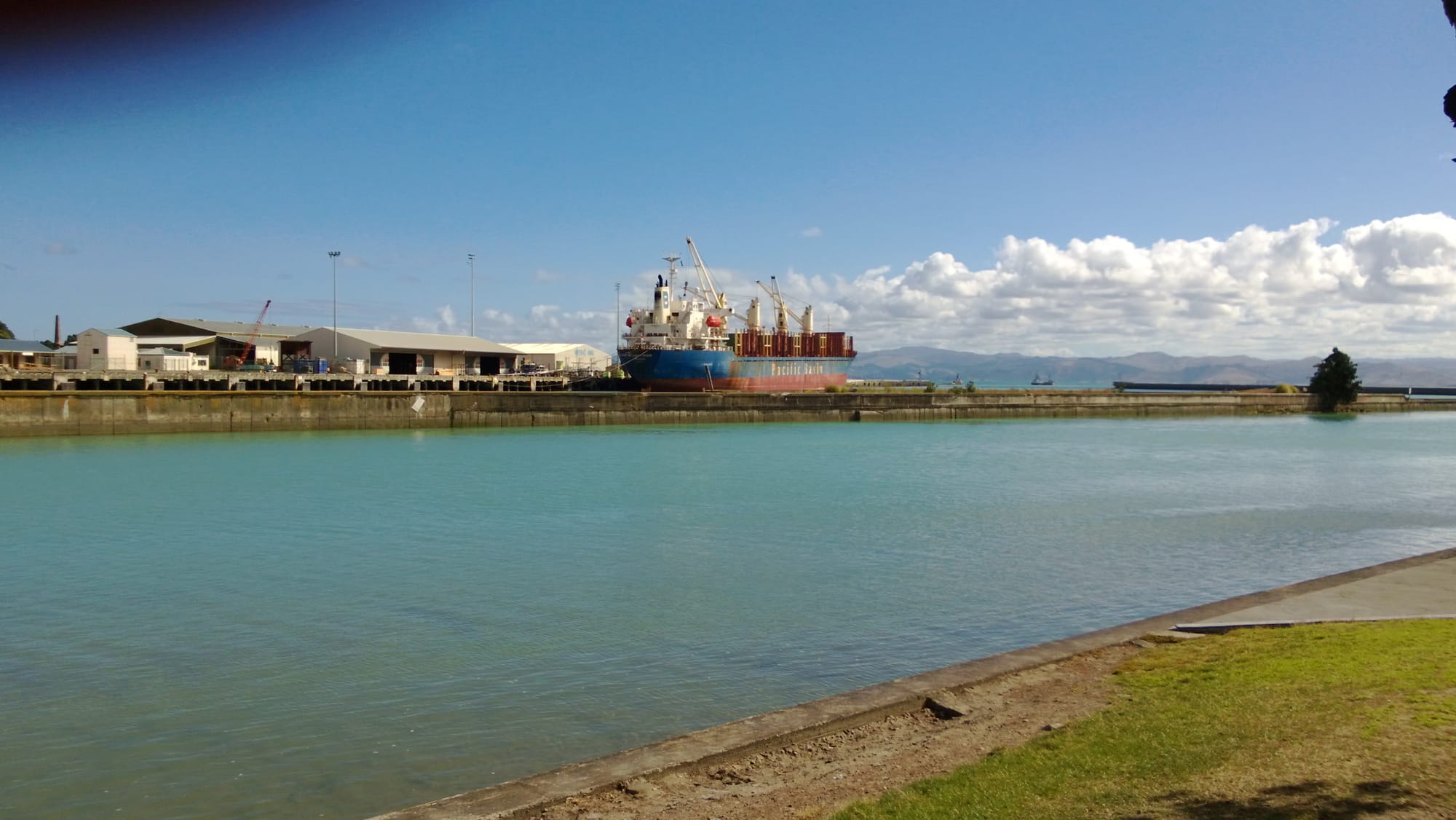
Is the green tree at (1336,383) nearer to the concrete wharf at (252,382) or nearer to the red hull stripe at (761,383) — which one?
the red hull stripe at (761,383)

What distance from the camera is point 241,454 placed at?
1282 inches

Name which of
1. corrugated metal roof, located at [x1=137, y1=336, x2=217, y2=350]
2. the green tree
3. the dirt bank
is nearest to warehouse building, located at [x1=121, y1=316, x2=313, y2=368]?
corrugated metal roof, located at [x1=137, y1=336, x2=217, y2=350]

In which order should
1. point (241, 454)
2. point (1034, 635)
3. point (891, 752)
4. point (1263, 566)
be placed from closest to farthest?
1. point (891, 752)
2. point (1034, 635)
3. point (1263, 566)
4. point (241, 454)

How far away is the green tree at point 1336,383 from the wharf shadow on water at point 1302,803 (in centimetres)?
7966

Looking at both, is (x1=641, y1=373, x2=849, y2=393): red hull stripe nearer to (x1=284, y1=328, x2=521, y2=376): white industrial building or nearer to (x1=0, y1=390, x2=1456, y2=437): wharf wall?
(x1=0, y1=390, x2=1456, y2=437): wharf wall

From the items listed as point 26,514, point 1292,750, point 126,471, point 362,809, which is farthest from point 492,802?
point 126,471

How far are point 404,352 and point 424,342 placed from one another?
2.78 m

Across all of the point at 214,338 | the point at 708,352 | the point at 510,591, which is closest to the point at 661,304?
the point at 708,352

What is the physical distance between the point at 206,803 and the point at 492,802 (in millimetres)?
2420

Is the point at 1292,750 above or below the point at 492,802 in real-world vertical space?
above

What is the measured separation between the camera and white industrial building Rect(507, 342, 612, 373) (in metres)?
76.6

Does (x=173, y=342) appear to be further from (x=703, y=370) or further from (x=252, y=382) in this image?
(x=703, y=370)

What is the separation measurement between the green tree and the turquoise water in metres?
47.4

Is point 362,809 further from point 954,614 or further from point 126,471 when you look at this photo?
point 126,471
